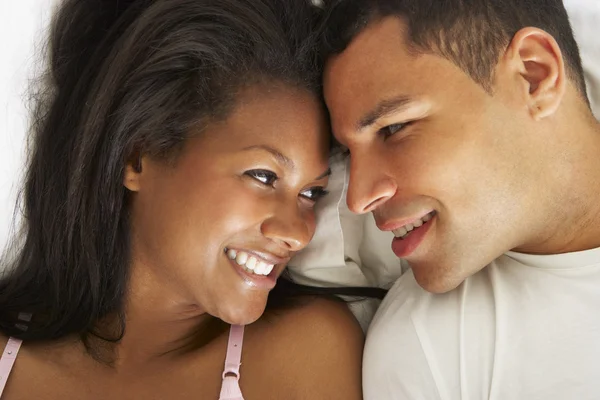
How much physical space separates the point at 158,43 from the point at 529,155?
0.78 metres

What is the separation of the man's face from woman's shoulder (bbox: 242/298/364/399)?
11.1 inches

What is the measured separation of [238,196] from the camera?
1382 millimetres

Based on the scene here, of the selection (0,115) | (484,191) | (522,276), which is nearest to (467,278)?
(522,276)

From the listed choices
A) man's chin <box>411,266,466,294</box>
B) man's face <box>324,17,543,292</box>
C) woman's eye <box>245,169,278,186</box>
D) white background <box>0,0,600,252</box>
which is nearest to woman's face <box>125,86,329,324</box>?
woman's eye <box>245,169,278,186</box>

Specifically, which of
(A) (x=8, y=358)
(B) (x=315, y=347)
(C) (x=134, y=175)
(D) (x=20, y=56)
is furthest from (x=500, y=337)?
(D) (x=20, y=56)

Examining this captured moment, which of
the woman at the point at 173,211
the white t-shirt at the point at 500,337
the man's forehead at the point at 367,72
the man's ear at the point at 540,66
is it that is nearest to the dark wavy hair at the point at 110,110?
the woman at the point at 173,211

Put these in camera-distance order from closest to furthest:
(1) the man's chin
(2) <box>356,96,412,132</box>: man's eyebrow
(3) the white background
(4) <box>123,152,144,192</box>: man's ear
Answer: (2) <box>356,96,412,132</box>: man's eyebrow, (1) the man's chin, (4) <box>123,152,144,192</box>: man's ear, (3) the white background

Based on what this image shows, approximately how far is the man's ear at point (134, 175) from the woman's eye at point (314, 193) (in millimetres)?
353

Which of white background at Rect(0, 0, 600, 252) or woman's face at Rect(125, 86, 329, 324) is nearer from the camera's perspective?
woman's face at Rect(125, 86, 329, 324)

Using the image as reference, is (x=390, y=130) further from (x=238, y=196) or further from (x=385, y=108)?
(x=238, y=196)

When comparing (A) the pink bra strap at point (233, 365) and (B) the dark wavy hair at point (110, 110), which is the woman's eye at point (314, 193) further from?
(A) the pink bra strap at point (233, 365)

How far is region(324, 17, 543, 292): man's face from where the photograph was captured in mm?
1275

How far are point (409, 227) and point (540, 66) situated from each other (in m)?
0.40

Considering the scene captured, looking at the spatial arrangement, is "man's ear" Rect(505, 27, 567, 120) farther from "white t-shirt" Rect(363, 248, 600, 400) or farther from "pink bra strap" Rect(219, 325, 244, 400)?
"pink bra strap" Rect(219, 325, 244, 400)
